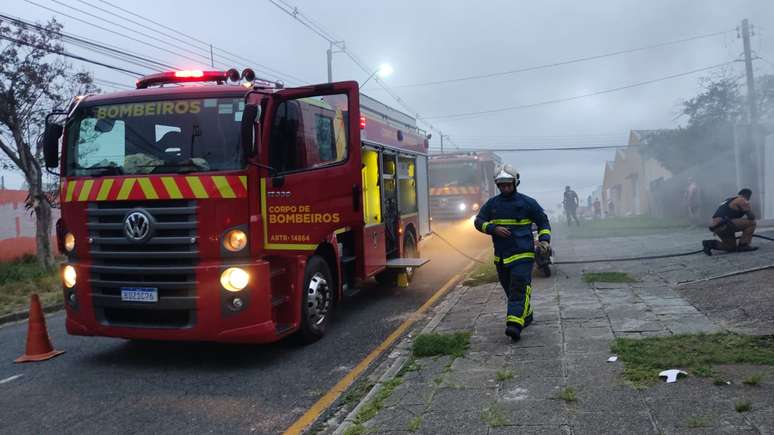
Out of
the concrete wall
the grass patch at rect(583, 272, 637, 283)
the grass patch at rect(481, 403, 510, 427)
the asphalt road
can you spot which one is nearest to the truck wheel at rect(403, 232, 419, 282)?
the asphalt road

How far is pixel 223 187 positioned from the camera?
557cm

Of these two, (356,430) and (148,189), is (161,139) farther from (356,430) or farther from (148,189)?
(356,430)

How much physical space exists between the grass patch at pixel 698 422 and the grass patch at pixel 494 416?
3.46 feet

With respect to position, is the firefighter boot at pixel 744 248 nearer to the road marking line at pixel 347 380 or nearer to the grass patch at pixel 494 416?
the road marking line at pixel 347 380

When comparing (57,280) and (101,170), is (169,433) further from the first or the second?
(57,280)

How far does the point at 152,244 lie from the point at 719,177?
2288 cm

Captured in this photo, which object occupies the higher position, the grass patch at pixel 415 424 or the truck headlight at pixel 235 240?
the truck headlight at pixel 235 240

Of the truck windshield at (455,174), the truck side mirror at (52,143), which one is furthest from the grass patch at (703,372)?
the truck windshield at (455,174)

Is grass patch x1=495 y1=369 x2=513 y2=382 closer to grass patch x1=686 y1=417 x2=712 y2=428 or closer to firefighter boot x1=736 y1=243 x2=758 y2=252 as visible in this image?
grass patch x1=686 y1=417 x2=712 y2=428

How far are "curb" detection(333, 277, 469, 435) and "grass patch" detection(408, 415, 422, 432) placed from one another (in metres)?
0.42

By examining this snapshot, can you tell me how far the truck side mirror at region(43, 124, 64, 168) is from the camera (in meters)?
6.14

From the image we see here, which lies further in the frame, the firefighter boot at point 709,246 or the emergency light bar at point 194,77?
the firefighter boot at point 709,246

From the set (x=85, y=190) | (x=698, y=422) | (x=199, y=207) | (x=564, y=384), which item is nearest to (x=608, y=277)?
(x=564, y=384)

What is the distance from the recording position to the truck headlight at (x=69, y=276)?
19.5ft
